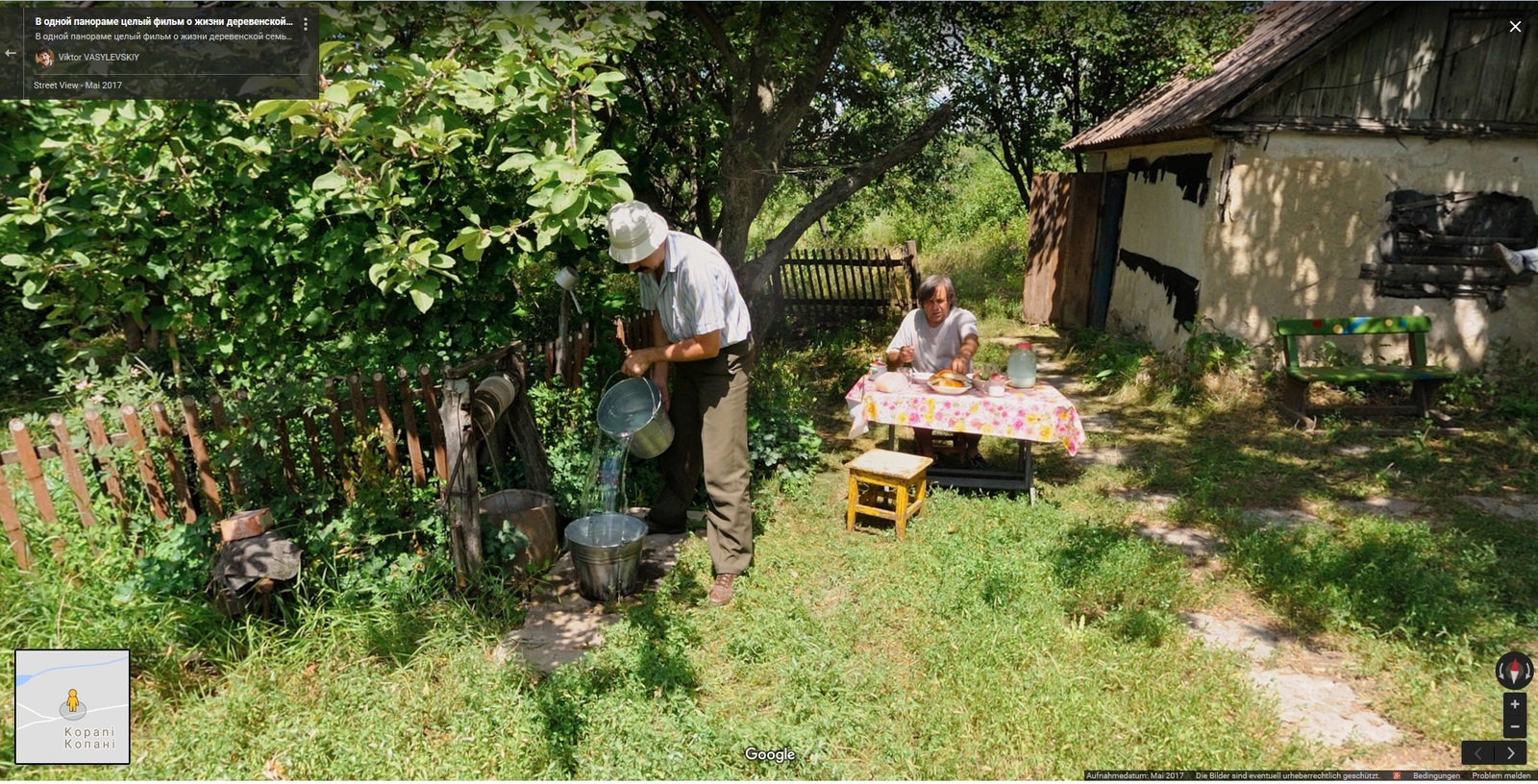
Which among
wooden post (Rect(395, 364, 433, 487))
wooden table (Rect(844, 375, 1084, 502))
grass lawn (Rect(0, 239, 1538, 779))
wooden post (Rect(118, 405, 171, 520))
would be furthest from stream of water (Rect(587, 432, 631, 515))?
wooden post (Rect(118, 405, 171, 520))

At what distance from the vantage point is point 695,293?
13.3 ft

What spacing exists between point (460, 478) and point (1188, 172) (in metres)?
8.09

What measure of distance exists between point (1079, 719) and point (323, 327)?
16.8 feet

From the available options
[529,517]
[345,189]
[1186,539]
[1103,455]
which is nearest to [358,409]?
[529,517]

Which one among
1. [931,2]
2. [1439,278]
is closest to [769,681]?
[931,2]

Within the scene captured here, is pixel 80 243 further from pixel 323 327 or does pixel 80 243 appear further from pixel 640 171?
pixel 640 171

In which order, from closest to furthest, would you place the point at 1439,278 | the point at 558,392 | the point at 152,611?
the point at 152,611
the point at 558,392
the point at 1439,278

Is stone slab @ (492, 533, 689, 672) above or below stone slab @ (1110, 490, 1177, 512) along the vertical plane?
below

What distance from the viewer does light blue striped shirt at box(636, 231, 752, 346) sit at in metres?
4.07

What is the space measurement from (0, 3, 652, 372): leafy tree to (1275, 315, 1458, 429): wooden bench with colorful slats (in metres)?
6.26

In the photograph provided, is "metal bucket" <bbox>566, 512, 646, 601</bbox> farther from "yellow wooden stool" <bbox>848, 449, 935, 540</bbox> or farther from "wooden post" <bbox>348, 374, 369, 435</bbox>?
"yellow wooden stool" <bbox>848, 449, 935, 540</bbox>

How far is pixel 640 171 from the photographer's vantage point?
20.1 ft

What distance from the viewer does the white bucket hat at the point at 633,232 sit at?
3.88 metres

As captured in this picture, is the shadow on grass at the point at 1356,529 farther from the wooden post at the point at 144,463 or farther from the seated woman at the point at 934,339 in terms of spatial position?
the wooden post at the point at 144,463
